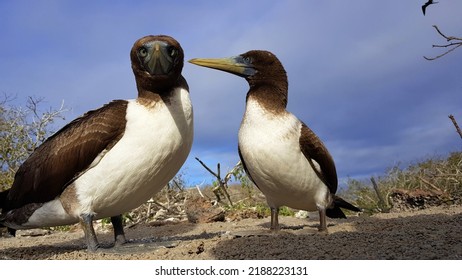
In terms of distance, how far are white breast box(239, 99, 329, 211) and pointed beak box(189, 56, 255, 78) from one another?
13.3 inches

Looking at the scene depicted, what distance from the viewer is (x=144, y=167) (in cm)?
430

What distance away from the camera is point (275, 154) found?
483 centimetres

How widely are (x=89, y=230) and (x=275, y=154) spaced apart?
71.7 inches

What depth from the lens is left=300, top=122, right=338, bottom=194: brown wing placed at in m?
5.04

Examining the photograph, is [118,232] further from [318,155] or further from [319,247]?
[319,247]

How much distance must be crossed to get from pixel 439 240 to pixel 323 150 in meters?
1.60

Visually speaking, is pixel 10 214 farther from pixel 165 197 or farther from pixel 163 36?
pixel 165 197

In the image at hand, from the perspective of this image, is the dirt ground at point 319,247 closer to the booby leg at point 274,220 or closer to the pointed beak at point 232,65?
the booby leg at point 274,220

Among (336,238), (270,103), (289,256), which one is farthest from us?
(270,103)

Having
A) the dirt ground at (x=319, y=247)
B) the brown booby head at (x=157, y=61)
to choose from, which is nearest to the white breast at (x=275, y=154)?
the dirt ground at (x=319, y=247)

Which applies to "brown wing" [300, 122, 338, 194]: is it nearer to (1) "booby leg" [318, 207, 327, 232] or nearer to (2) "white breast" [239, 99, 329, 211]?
(2) "white breast" [239, 99, 329, 211]

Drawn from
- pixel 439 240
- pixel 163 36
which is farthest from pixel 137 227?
pixel 439 240

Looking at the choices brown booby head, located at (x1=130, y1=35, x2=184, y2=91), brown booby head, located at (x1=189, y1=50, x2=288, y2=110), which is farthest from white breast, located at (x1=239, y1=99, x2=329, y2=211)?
brown booby head, located at (x1=130, y1=35, x2=184, y2=91)

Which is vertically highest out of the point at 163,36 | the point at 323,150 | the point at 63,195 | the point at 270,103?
the point at 163,36
